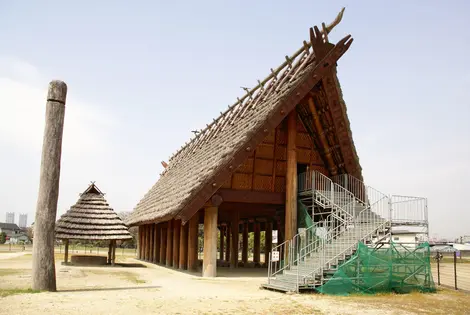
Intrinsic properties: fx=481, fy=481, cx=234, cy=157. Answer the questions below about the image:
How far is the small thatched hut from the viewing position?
25438mm

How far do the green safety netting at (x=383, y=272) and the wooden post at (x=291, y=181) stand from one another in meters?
5.39

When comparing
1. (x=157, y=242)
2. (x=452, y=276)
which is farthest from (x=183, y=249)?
(x=452, y=276)

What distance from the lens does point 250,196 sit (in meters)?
21.5

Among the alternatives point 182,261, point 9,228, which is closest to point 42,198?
point 182,261

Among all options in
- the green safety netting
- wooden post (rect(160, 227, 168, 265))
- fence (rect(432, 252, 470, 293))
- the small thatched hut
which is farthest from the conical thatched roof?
fence (rect(432, 252, 470, 293))

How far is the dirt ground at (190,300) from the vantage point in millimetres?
11641

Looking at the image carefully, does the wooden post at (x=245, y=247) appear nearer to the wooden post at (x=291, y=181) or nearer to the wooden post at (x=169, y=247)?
the wooden post at (x=169, y=247)

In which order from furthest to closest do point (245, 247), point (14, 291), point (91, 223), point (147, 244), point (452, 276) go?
point (147, 244) → point (245, 247) → point (452, 276) → point (91, 223) → point (14, 291)

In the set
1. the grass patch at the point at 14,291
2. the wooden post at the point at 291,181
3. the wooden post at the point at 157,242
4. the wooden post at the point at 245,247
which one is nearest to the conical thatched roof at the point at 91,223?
the wooden post at the point at 157,242

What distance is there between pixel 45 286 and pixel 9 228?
123010mm

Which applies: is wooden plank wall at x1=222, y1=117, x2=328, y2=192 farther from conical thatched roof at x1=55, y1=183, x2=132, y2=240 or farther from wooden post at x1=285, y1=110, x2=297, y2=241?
conical thatched roof at x1=55, y1=183, x2=132, y2=240

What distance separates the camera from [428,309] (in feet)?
43.4

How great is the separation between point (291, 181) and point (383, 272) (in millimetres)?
6683

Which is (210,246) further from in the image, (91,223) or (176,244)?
(91,223)
